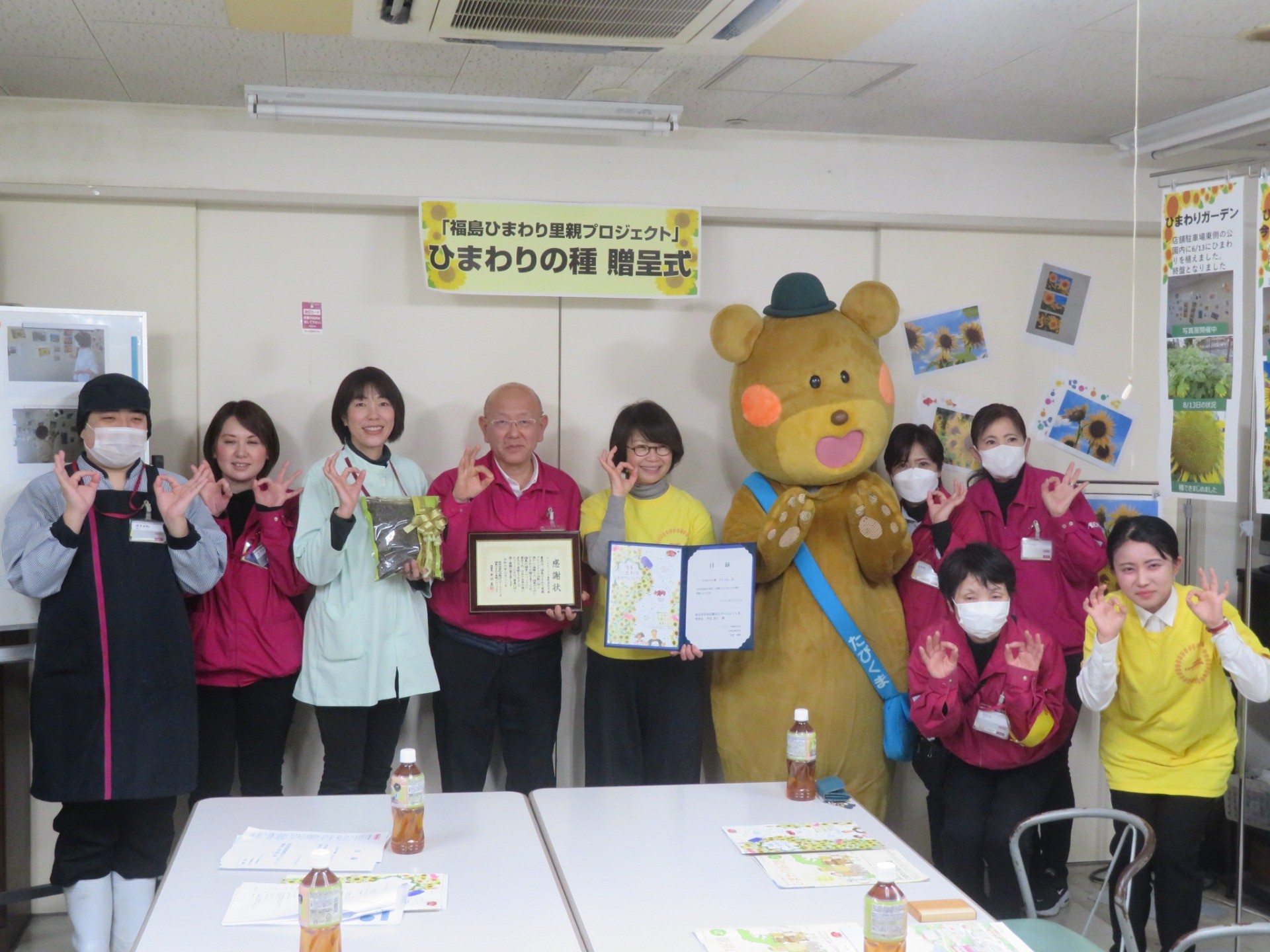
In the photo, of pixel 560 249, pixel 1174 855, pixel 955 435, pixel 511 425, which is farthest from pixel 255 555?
pixel 1174 855

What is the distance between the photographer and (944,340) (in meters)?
4.18

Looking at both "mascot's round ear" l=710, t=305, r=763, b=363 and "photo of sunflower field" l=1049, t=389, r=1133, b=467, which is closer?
"mascot's round ear" l=710, t=305, r=763, b=363

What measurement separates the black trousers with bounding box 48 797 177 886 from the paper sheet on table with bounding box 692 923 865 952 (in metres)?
1.82

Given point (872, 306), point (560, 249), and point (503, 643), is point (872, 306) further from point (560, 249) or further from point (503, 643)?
point (503, 643)

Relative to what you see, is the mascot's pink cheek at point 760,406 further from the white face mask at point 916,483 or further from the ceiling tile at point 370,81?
the ceiling tile at point 370,81

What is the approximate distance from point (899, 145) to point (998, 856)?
2.46 meters

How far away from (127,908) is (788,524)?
2148 mm

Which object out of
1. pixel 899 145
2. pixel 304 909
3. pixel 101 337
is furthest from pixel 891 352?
pixel 304 909

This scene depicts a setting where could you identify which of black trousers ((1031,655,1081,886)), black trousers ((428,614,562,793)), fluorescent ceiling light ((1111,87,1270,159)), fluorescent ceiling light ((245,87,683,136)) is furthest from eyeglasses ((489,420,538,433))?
fluorescent ceiling light ((1111,87,1270,159))

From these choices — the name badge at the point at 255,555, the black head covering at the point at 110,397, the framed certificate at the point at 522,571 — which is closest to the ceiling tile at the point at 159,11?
the black head covering at the point at 110,397

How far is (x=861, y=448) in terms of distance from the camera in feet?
11.4

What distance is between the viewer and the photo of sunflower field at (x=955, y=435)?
414 centimetres

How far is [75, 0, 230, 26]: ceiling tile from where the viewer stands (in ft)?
9.01

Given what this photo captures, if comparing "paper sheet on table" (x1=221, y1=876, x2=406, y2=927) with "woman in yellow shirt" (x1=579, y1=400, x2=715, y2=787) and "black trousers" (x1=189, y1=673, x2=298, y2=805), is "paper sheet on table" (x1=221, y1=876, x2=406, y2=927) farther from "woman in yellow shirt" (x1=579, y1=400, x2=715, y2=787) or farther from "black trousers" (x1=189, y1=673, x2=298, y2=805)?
"woman in yellow shirt" (x1=579, y1=400, x2=715, y2=787)
